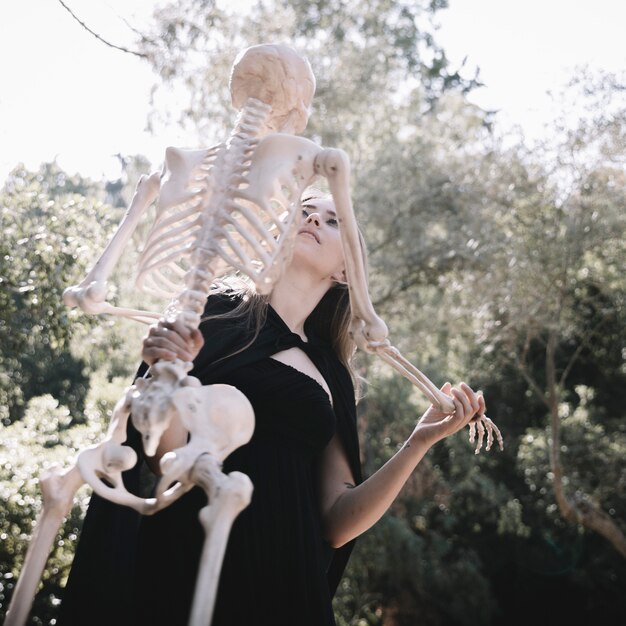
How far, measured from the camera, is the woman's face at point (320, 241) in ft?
7.55

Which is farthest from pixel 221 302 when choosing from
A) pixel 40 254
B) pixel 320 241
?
pixel 40 254

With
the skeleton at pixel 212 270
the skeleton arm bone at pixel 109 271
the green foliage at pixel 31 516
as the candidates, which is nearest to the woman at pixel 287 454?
the skeleton at pixel 212 270

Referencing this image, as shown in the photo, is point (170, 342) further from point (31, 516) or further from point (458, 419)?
point (31, 516)

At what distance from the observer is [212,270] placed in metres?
1.81

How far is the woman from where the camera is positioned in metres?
1.92

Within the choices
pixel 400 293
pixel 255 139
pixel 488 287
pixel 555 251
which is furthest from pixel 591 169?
pixel 255 139

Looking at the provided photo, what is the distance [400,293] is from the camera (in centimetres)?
981

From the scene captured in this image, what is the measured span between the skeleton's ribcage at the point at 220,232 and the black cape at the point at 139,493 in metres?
0.24

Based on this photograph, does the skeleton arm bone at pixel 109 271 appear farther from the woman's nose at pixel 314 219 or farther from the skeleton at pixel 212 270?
the woman's nose at pixel 314 219

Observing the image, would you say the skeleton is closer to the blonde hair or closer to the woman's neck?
the woman's neck

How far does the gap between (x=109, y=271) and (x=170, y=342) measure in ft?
1.05

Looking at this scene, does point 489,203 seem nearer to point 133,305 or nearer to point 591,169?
point 591,169

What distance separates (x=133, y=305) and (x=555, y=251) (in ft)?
12.7

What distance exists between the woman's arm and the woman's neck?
1.37 feet
